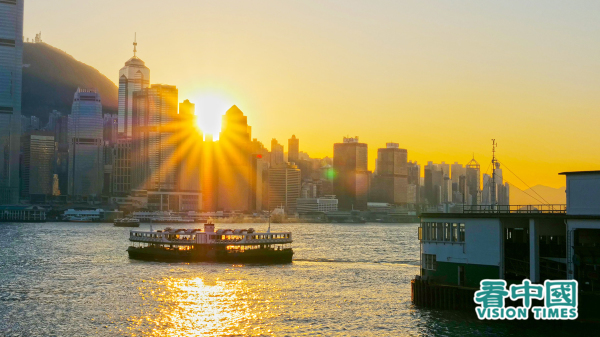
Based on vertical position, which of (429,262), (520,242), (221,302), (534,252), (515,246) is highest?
(520,242)

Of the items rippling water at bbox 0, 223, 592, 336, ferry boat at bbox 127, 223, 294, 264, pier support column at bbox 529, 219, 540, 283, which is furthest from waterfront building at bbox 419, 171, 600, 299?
ferry boat at bbox 127, 223, 294, 264

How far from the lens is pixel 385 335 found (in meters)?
48.1

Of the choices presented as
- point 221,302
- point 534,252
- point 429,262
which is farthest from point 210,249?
point 534,252

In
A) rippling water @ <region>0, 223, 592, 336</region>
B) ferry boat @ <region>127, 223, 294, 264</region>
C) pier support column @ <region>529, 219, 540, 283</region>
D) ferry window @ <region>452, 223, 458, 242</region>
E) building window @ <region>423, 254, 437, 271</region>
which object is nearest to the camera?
pier support column @ <region>529, 219, 540, 283</region>

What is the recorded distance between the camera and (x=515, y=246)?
49969mm

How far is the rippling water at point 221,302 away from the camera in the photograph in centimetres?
4966

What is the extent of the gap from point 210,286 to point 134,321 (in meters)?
18.7

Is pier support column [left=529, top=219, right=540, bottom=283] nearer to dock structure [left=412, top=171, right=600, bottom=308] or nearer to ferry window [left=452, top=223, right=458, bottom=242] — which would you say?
dock structure [left=412, top=171, right=600, bottom=308]

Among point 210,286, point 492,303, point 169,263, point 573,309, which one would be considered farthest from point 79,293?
point 573,309

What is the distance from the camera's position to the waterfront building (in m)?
44.2

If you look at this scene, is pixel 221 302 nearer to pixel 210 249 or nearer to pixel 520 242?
pixel 520 242

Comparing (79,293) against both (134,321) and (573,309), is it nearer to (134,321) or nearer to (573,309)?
(134,321)

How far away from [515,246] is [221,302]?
2771 cm

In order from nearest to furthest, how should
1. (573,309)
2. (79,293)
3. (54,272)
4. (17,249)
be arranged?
(573,309) → (79,293) → (54,272) → (17,249)
